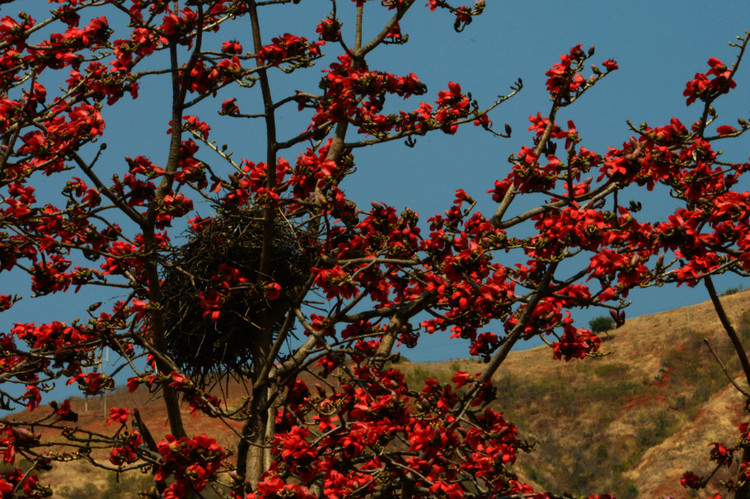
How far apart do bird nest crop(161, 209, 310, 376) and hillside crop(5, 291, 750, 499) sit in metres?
10.2

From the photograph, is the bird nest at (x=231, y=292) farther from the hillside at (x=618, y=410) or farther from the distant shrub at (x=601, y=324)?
the distant shrub at (x=601, y=324)

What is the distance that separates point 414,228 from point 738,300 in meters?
30.8

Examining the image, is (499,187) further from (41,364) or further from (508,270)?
(41,364)

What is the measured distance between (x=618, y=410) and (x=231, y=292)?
21.6m

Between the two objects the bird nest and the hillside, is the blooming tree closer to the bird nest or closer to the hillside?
the bird nest

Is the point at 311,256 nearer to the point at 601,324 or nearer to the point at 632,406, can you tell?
the point at 632,406

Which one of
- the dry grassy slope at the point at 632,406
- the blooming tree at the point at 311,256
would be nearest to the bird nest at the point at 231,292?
the blooming tree at the point at 311,256

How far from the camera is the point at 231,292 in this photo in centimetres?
636

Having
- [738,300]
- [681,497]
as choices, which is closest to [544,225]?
[681,497]

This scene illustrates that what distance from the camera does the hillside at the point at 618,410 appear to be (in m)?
19.8

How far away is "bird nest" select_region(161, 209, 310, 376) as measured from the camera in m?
6.54

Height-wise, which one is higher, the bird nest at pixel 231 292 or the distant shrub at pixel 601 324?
the distant shrub at pixel 601 324

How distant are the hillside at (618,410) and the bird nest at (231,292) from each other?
10.2 metres

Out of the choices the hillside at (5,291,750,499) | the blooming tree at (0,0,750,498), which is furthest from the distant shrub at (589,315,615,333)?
the blooming tree at (0,0,750,498)
